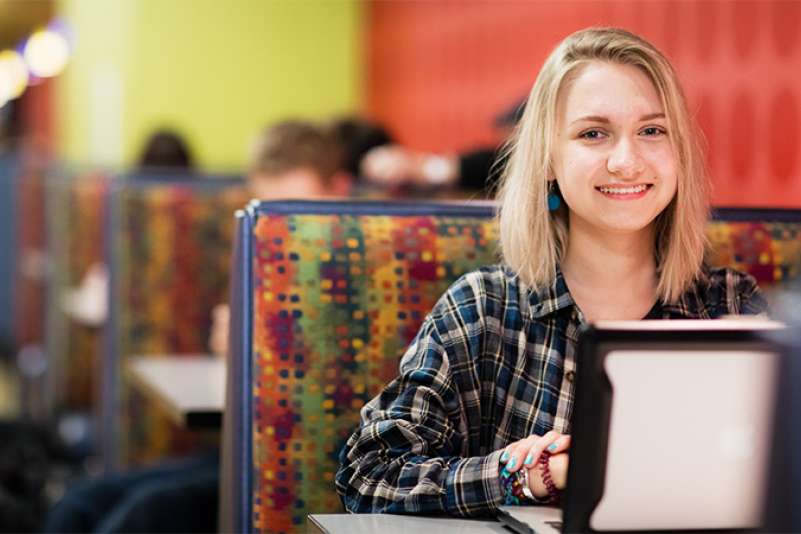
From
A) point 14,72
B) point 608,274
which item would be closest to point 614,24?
point 608,274

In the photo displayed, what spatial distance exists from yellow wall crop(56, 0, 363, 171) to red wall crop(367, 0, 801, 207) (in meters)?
0.23

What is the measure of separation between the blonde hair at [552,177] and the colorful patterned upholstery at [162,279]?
2145 millimetres

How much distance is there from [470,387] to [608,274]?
230 millimetres

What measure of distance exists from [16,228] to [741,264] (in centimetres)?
541

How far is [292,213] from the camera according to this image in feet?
6.80

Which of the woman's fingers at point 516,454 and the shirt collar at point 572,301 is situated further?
the shirt collar at point 572,301

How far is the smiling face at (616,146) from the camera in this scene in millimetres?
1617

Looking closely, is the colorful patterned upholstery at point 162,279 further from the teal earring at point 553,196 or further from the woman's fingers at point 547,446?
the woman's fingers at point 547,446

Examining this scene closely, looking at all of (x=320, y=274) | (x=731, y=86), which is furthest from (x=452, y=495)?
(x=731, y=86)

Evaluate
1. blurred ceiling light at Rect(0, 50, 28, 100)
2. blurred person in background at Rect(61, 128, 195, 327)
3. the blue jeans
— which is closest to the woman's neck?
the blue jeans

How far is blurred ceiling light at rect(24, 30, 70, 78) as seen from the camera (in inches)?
424

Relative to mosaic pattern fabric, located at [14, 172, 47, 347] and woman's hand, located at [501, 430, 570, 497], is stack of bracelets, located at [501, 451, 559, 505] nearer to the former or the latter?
woman's hand, located at [501, 430, 570, 497]

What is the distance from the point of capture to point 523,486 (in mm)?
1482

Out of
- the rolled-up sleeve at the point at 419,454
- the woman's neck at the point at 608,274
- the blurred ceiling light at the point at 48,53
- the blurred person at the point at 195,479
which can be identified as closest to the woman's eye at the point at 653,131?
the woman's neck at the point at 608,274
